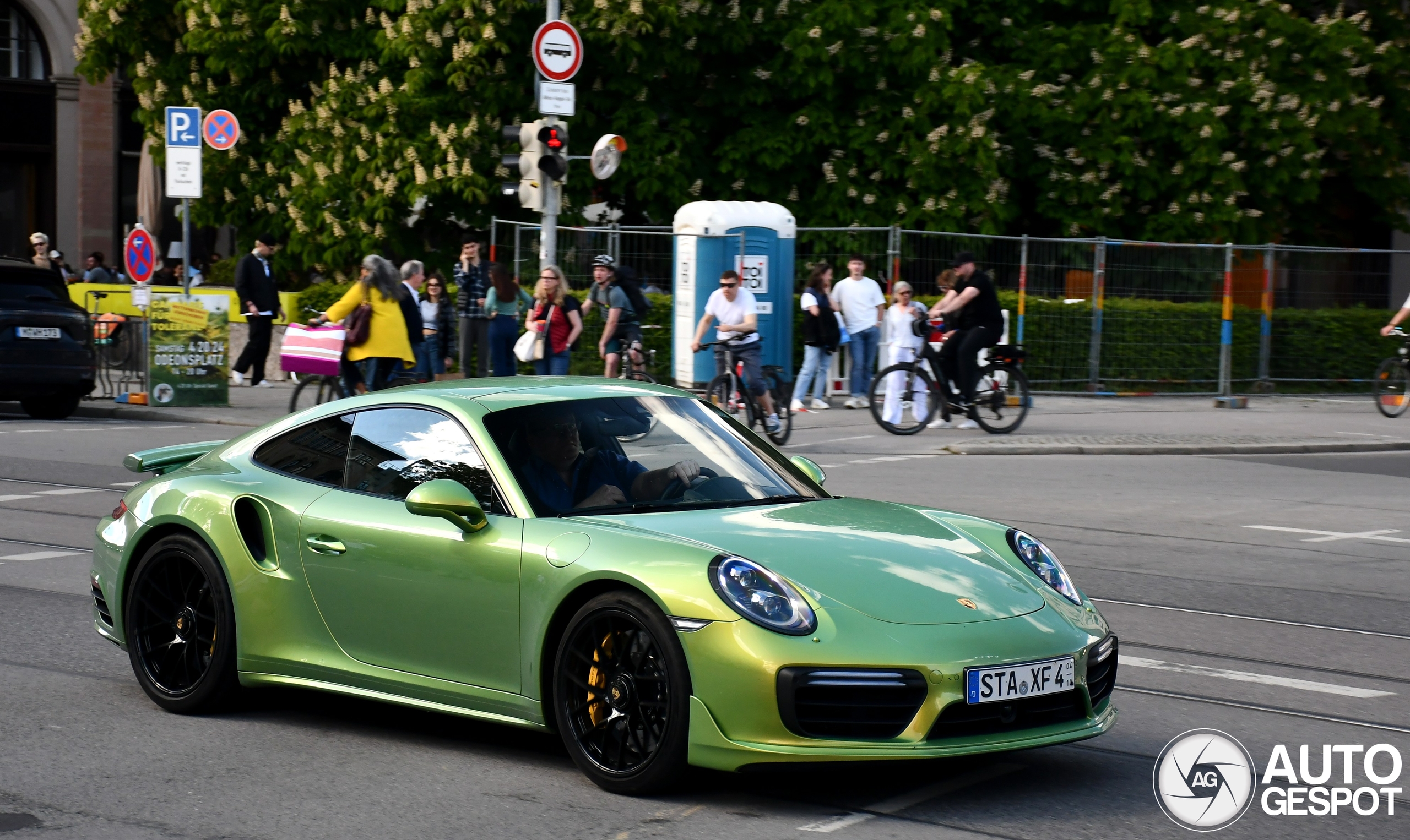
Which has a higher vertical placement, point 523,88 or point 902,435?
point 523,88

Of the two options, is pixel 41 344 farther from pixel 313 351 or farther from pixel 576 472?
pixel 576 472

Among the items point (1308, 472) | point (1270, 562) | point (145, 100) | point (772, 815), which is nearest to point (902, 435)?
point (1308, 472)

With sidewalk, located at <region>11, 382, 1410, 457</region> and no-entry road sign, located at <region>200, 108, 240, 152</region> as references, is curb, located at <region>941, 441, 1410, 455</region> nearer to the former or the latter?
sidewalk, located at <region>11, 382, 1410, 457</region>

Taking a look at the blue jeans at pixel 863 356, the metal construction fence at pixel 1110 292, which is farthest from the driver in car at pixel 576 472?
the metal construction fence at pixel 1110 292

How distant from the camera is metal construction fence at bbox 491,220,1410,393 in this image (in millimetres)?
23500

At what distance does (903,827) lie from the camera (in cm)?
475

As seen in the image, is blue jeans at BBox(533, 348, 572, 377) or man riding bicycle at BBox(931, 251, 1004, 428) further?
man riding bicycle at BBox(931, 251, 1004, 428)

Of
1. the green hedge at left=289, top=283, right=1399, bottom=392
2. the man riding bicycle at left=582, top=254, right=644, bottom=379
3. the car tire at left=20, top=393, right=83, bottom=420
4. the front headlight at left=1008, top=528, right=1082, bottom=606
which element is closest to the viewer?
the front headlight at left=1008, top=528, right=1082, bottom=606

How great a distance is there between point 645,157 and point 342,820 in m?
20.8

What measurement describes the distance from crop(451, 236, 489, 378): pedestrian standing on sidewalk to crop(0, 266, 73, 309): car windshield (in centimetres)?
453

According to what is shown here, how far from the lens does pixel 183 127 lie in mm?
21625

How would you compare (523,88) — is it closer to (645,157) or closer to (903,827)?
(645,157)

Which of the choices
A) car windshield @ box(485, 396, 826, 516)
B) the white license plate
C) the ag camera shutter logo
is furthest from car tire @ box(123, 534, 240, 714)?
the ag camera shutter logo

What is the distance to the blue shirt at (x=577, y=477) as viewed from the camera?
5.54 metres
